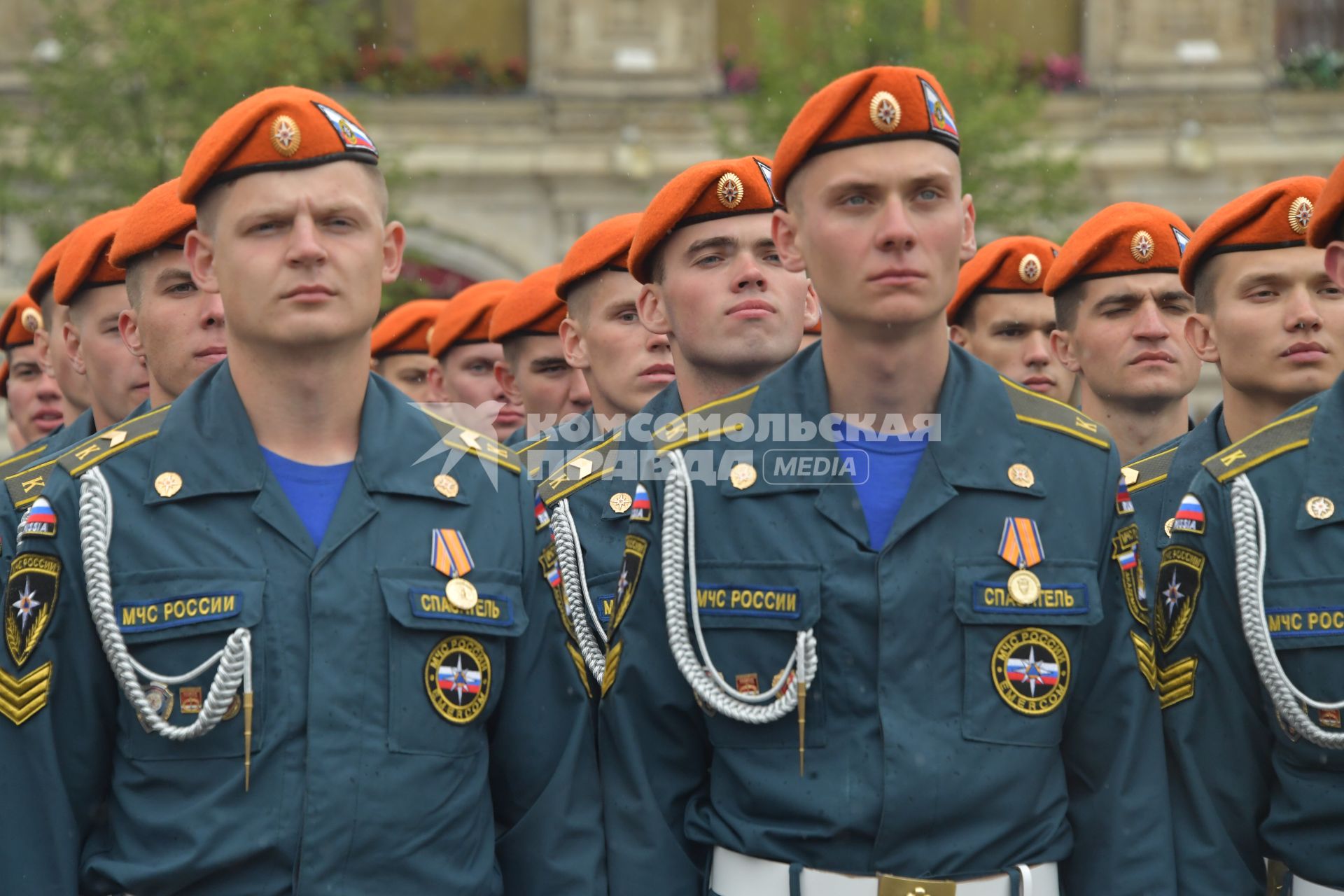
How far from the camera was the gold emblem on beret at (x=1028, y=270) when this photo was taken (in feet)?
22.9

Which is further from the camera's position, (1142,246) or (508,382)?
(508,382)

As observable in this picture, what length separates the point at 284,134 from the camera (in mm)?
3676

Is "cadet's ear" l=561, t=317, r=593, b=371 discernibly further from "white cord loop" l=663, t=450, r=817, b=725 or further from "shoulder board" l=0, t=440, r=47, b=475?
"white cord loop" l=663, t=450, r=817, b=725

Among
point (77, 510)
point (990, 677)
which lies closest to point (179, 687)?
point (77, 510)

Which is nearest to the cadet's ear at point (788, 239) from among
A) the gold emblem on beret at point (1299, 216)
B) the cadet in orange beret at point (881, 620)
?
the cadet in orange beret at point (881, 620)

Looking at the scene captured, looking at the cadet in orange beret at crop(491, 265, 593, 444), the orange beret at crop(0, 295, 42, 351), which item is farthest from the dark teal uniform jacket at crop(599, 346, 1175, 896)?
the orange beret at crop(0, 295, 42, 351)

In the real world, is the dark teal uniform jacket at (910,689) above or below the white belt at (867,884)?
above

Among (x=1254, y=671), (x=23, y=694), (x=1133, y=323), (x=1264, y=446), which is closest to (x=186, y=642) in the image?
(x=23, y=694)

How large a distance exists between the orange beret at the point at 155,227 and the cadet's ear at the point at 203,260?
1300 millimetres

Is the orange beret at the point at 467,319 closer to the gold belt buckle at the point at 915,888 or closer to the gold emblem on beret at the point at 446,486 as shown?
the gold emblem on beret at the point at 446,486

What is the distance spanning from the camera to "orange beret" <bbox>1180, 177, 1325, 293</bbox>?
4.76 meters

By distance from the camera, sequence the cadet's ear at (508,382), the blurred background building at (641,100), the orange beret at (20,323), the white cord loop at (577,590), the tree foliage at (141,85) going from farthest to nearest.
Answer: the blurred background building at (641,100) → the tree foliage at (141,85) → the orange beret at (20,323) → the cadet's ear at (508,382) → the white cord loop at (577,590)

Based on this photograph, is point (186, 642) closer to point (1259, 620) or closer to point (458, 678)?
point (458, 678)

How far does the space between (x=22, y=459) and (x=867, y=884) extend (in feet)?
11.4
